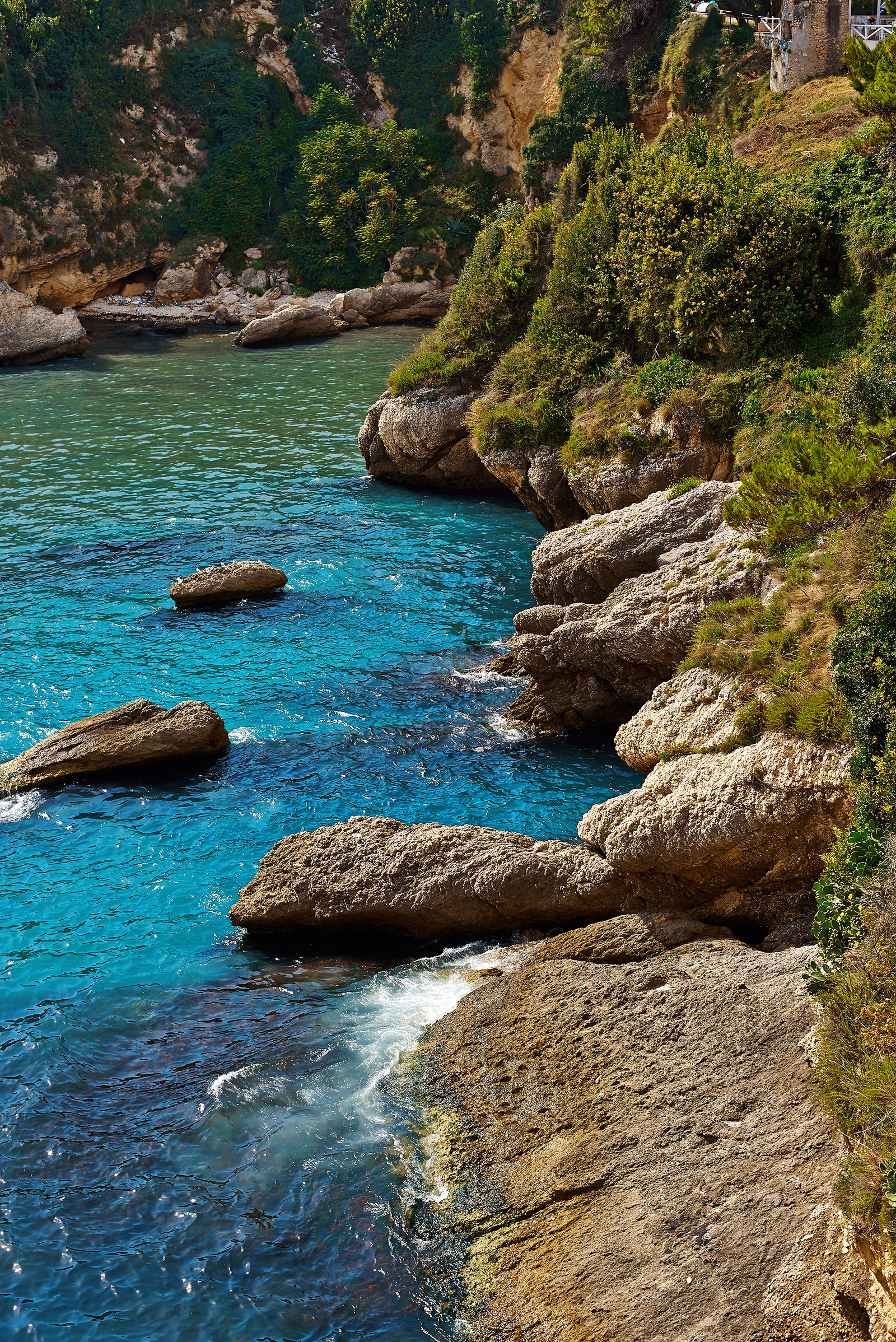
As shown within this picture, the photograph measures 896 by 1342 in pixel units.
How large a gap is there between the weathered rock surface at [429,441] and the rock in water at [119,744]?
58.9ft

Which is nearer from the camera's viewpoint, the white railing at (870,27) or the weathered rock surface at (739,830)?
the weathered rock surface at (739,830)

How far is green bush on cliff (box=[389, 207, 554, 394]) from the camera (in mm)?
35719

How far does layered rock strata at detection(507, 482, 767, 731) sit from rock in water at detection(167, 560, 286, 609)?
27.1 ft

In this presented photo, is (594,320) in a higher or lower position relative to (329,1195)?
higher

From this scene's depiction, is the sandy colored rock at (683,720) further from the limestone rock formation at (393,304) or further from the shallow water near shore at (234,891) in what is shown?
the limestone rock formation at (393,304)

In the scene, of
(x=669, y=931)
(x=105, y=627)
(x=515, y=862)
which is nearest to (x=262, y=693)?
(x=105, y=627)

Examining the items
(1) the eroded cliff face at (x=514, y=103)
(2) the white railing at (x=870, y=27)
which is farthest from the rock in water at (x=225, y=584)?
(1) the eroded cliff face at (x=514, y=103)

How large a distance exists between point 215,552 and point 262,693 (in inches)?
381

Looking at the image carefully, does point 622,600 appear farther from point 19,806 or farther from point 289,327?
point 289,327

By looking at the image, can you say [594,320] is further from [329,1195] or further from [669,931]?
[329,1195]

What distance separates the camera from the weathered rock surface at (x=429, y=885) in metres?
14.4

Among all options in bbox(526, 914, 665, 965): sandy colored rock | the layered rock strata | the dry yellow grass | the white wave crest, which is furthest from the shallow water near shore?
the dry yellow grass

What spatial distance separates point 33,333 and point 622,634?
53.0m

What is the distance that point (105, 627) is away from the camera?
2644 centimetres
